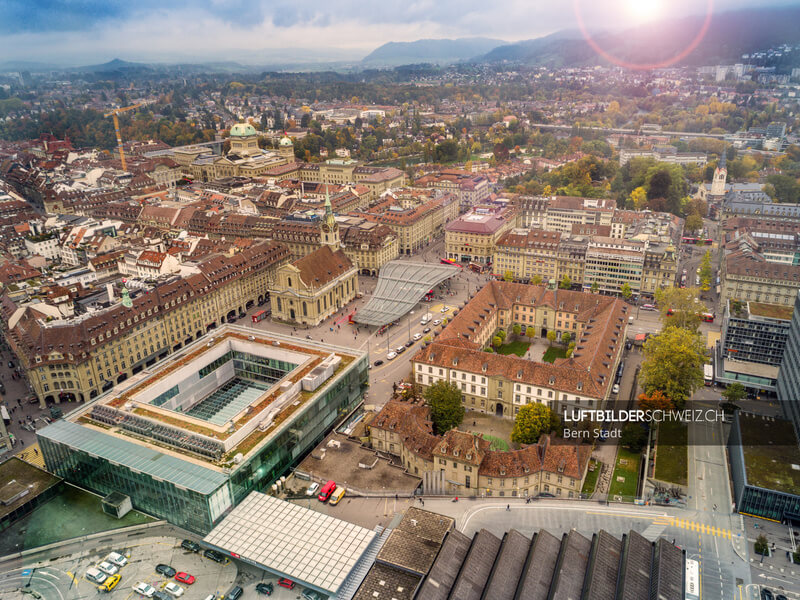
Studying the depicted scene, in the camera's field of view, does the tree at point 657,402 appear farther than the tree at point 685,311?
No

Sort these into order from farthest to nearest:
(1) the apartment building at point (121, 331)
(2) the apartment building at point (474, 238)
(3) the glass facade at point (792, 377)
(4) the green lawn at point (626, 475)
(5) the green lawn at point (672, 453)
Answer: (2) the apartment building at point (474, 238) < (1) the apartment building at point (121, 331) < (3) the glass facade at point (792, 377) < (5) the green lawn at point (672, 453) < (4) the green lawn at point (626, 475)

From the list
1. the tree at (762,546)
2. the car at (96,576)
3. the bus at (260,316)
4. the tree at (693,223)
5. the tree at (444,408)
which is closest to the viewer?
the car at (96,576)

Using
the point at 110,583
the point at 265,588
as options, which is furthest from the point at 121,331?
the point at 265,588

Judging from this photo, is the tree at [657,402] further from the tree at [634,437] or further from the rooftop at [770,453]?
the rooftop at [770,453]

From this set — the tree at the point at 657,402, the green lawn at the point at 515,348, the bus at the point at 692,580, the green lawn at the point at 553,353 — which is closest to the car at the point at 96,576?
the bus at the point at 692,580

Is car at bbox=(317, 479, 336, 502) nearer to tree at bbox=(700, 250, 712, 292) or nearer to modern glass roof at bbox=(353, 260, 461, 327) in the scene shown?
modern glass roof at bbox=(353, 260, 461, 327)

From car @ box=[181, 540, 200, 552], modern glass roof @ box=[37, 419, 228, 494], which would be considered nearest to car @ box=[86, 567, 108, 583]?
car @ box=[181, 540, 200, 552]

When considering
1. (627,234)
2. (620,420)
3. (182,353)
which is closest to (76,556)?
(182,353)

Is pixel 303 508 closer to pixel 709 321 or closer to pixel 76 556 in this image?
pixel 76 556
